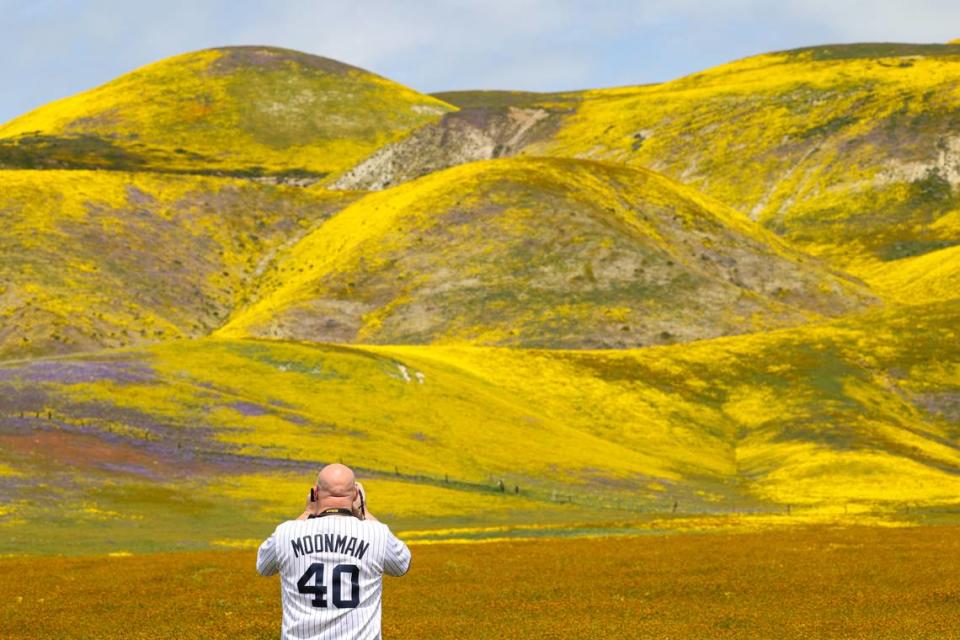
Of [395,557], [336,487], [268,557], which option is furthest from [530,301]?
[336,487]

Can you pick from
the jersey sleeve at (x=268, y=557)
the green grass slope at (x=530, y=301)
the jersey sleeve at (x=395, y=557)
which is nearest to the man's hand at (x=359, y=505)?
the jersey sleeve at (x=395, y=557)

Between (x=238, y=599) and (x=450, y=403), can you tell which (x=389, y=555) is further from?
(x=450, y=403)

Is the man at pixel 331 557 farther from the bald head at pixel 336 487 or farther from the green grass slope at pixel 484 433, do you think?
the green grass slope at pixel 484 433

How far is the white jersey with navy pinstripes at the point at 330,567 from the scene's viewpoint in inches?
498

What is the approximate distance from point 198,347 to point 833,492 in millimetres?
61696

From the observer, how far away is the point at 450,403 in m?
119

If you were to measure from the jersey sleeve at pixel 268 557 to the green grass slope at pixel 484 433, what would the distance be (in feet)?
166

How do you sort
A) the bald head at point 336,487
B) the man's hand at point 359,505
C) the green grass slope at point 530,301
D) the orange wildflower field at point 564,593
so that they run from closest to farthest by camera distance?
the bald head at point 336,487, the man's hand at point 359,505, the orange wildflower field at point 564,593, the green grass slope at point 530,301

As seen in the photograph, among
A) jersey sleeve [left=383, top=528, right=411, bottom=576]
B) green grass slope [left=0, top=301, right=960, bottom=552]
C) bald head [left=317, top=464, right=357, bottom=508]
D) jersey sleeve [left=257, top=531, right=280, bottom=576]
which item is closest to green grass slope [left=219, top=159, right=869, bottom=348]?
green grass slope [left=0, top=301, right=960, bottom=552]

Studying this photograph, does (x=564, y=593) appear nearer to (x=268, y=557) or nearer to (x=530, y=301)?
(x=268, y=557)

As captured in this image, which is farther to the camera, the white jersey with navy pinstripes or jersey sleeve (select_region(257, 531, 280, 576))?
jersey sleeve (select_region(257, 531, 280, 576))

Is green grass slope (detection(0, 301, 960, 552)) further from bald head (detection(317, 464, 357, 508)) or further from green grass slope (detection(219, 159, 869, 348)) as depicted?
bald head (detection(317, 464, 357, 508))

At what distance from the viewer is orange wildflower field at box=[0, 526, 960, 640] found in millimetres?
31031

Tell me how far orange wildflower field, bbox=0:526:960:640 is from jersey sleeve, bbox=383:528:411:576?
1674cm
